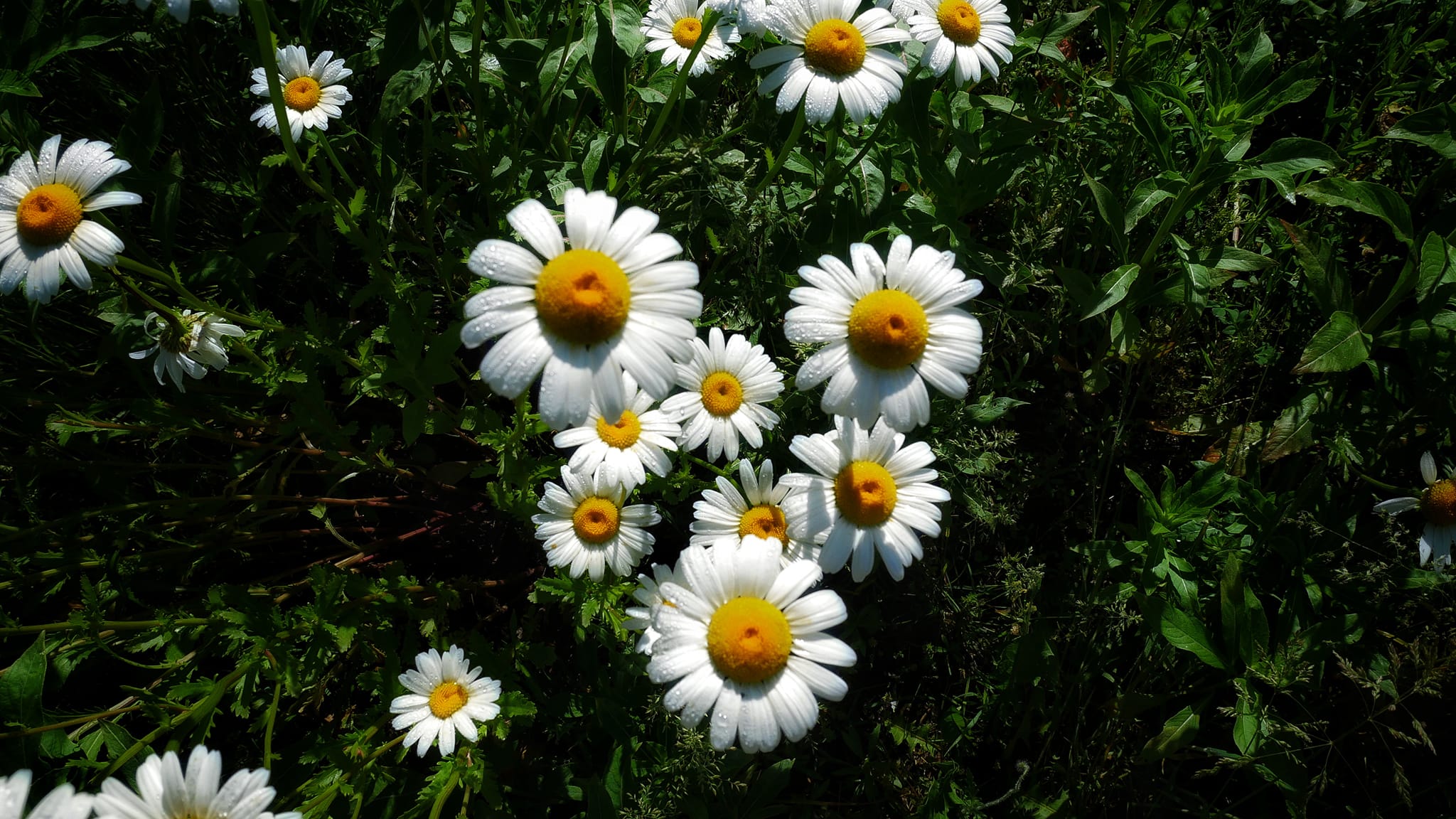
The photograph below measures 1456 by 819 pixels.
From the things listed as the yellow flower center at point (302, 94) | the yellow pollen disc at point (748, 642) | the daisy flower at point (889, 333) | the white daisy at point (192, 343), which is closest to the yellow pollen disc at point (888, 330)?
the daisy flower at point (889, 333)

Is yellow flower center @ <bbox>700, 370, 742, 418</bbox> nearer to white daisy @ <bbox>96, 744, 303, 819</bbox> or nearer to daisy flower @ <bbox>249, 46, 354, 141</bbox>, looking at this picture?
white daisy @ <bbox>96, 744, 303, 819</bbox>

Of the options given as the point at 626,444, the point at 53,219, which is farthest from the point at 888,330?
the point at 53,219

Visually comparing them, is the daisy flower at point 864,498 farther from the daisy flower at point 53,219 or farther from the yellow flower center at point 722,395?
the daisy flower at point 53,219

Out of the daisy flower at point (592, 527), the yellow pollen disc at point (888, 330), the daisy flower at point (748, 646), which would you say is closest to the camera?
the daisy flower at point (748, 646)

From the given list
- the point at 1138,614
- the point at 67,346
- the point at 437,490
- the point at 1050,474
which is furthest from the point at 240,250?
the point at 1138,614

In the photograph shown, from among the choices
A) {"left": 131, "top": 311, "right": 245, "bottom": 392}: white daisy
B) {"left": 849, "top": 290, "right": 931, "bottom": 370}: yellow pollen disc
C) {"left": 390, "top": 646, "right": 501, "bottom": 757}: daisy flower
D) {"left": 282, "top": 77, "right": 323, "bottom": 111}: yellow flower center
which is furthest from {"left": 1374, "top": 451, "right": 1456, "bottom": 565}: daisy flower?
{"left": 282, "top": 77, "right": 323, "bottom": 111}: yellow flower center

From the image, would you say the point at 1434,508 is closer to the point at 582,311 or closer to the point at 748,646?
the point at 748,646

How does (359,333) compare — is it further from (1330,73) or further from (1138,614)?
(1330,73)

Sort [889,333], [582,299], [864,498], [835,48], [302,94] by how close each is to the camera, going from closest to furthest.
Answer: [582,299], [889,333], [864,498], [835,48], [302,94]
